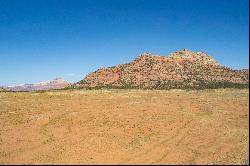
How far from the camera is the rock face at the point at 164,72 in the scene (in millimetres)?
80250

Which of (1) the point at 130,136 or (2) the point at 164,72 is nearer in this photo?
(1) the point at 130,136

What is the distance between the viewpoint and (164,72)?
9519 cm

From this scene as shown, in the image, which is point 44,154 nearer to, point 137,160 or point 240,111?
point 137,160

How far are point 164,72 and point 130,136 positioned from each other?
78033 millimetres

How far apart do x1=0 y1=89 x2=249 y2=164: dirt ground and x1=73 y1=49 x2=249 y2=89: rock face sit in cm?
5191

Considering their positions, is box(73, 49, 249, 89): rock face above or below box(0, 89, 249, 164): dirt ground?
above

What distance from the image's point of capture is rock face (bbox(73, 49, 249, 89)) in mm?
80250

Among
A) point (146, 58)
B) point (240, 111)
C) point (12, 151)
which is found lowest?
point (12, 151)

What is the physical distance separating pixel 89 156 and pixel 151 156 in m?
2.64

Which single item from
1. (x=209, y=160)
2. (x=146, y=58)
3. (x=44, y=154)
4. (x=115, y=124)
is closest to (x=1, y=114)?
(x=115, y=124)

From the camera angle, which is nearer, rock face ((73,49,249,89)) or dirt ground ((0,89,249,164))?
dirt ground ((0,89,249,164))

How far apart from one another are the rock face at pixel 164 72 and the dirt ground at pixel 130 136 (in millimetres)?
51914

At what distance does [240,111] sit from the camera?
2281cm

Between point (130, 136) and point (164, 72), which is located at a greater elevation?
point (164, 72)
